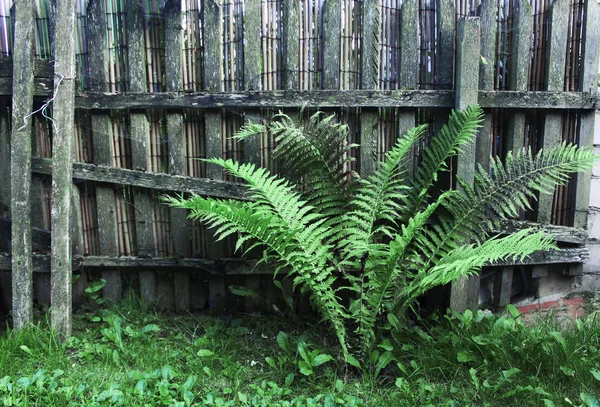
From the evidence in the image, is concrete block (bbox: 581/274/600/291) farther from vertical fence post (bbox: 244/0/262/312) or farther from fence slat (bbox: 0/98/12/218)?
fence slat (bbox: 0/98/12/218)

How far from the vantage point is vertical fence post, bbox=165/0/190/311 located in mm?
3305

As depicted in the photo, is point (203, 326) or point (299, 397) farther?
point (203, 326)

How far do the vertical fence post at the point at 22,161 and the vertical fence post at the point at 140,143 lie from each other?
57cm

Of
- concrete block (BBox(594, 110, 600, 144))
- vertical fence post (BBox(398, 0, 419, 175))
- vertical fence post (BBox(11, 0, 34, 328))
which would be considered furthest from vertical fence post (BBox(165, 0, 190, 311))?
concrete block (BBox(594, 110, 600, 144))

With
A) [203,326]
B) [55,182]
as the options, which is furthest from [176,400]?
[55,182]

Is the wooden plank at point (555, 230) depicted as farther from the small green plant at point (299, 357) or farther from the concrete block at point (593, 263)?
the small green plant at point (299, 357)

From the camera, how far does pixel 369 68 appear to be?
3.25 metres

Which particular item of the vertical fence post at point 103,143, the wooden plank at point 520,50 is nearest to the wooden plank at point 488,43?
the wooden plank at point 520,50

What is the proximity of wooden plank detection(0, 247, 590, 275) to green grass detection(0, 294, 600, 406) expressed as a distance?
1.30 feet

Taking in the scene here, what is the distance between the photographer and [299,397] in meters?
2.59

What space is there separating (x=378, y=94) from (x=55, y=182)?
194cm

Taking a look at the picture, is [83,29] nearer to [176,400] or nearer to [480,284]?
[176,400]

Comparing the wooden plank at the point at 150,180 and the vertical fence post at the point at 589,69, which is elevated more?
the vertical fence post at the point at 589,69

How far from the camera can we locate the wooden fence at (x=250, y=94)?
3236 millimetres
